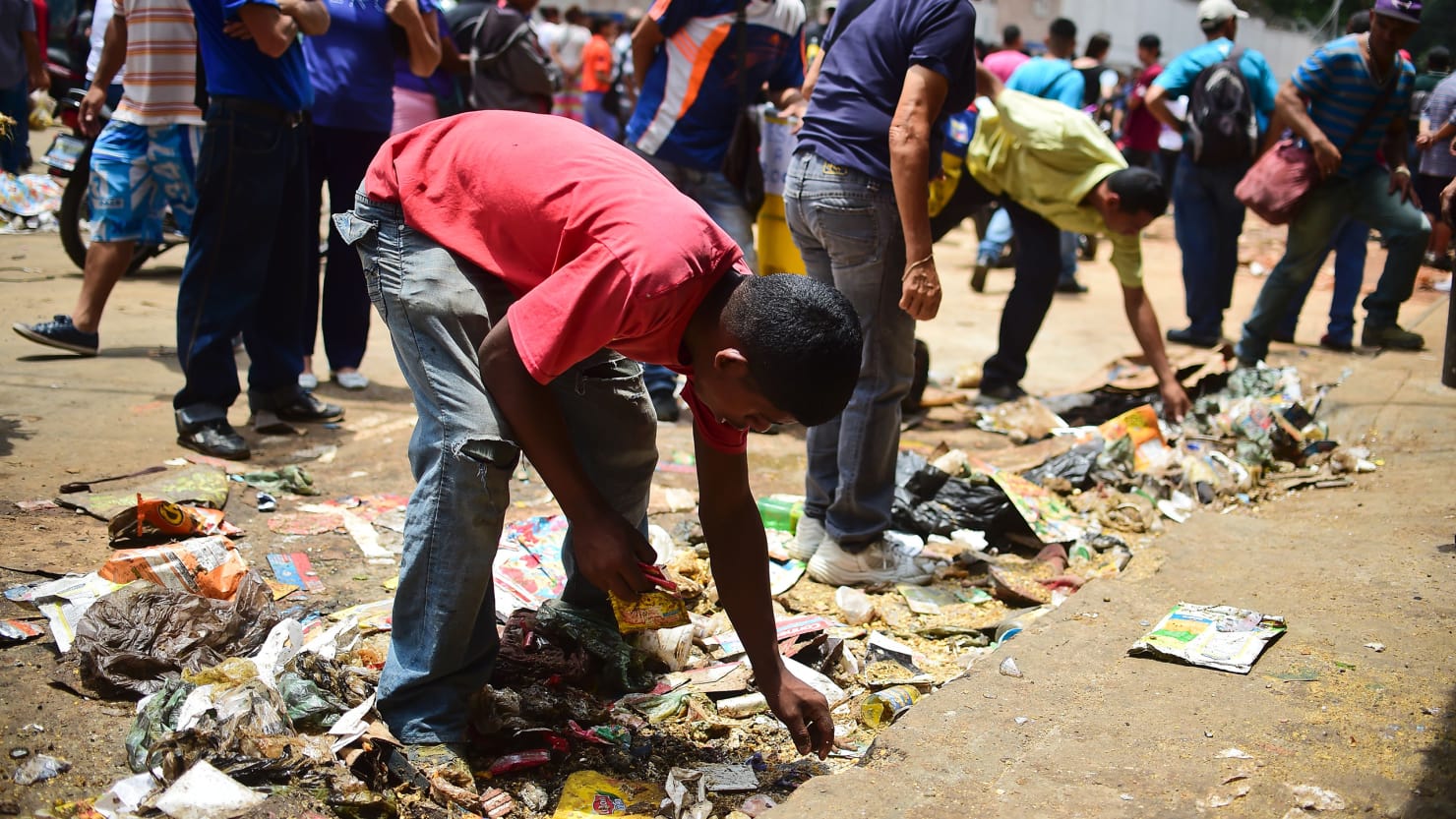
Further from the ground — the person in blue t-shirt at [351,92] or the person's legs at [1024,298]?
the person in blue t-shirt at [351,92]

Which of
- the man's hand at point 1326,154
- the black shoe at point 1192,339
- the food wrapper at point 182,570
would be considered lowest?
the black shoe at point 1192,339

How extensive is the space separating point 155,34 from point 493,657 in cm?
300

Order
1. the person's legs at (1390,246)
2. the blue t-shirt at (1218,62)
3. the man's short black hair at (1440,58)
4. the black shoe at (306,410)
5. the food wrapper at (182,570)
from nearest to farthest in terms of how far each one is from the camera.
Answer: the food wrapper at (182,570), the black shoe at (306,410), the person's legs at (1390,246), the blue t-shirt at (1218,62), the man's short black hair at (1440,58)

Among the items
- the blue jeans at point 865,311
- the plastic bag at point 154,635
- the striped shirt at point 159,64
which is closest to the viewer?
the plastic bag at point 154,635

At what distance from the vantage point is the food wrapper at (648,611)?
2336 mm

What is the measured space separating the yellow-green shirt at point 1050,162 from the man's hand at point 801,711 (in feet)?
10.1

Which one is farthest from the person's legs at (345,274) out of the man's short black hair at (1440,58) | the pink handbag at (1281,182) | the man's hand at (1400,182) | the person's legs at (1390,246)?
the man's short black hair at (1440,58)

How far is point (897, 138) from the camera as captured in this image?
130 inches

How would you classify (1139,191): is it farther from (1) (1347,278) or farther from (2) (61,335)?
(2) (61,335)

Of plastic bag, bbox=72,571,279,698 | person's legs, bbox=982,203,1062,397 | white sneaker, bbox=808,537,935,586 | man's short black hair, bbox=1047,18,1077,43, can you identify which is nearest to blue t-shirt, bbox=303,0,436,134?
plastic bag, bbox=72,571,279,698

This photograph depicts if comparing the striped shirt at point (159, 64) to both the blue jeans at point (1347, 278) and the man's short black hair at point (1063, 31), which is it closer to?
the blue jeans at point (1347, 278)

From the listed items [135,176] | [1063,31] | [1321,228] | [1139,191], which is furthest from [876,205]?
[1063,31]

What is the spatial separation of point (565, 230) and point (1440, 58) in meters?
9.36

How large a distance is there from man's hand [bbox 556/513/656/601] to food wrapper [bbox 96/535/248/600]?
1232mm
